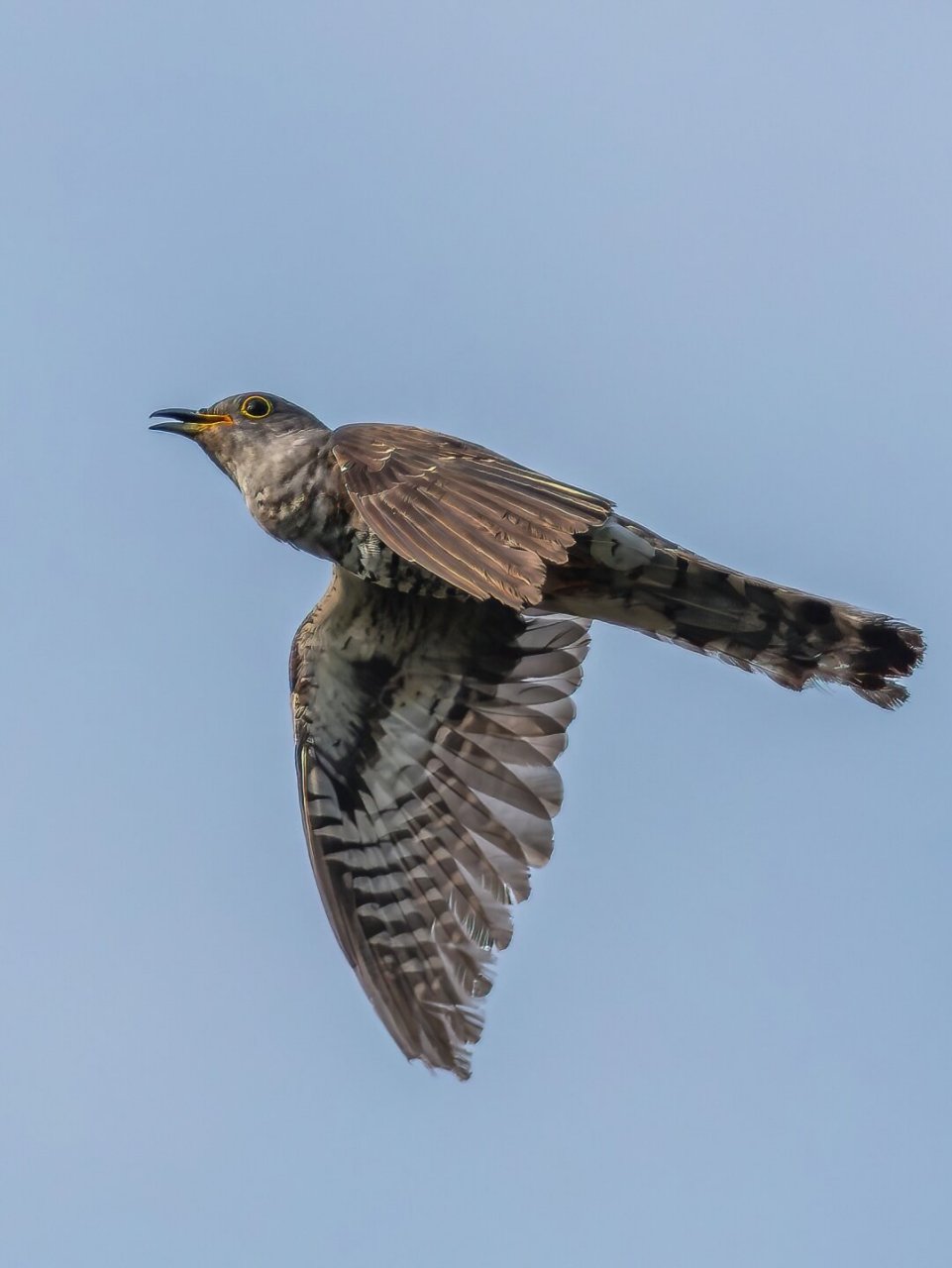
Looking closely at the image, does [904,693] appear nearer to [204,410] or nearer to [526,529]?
[526,529]

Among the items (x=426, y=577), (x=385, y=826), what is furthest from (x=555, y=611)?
(x=385, y=826)

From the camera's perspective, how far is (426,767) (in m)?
11.6

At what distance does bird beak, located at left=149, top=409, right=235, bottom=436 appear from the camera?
11.0m

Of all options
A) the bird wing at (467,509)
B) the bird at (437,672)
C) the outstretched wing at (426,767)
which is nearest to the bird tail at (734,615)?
the bird at (437,672)

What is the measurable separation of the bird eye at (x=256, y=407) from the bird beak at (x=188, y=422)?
149 mm

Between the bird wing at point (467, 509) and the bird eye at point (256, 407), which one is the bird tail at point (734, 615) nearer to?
the bird wing at point (467, 509)

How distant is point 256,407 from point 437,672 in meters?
1.78

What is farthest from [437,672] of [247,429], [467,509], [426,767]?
[467,509]

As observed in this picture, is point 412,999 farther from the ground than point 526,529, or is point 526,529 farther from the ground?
point 526,529

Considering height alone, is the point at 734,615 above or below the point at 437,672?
above

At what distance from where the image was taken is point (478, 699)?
11.5 m

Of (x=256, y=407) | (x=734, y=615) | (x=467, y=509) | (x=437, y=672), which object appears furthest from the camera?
(x=437, y=672)

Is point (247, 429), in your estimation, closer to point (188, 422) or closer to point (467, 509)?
point (188, 422)

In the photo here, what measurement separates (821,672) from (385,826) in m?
2.56
